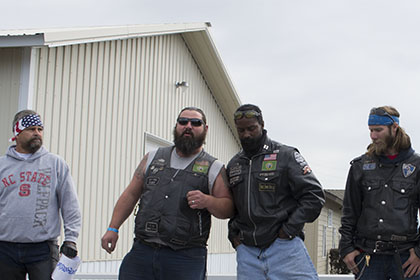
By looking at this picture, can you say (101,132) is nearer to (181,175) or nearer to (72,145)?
(72,145)

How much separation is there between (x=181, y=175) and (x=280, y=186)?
78 cm

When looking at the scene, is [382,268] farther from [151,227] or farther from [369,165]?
[151,227]

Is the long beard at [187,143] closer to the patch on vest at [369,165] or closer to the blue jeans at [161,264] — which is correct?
the blue jeans at [161,264]

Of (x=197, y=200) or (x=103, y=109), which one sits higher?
(x=103, y=109)

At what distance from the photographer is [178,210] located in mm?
4234

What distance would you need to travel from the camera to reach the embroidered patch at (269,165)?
4152 mm

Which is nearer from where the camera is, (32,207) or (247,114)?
(247,114)

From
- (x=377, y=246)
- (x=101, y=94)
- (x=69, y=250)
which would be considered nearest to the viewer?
(x=377, y=246)

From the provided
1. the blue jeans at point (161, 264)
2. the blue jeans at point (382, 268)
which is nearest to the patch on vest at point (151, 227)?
the blue jeans at point (161, 264)

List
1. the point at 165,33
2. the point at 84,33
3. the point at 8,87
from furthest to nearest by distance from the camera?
1. the point at 165,33
2. the point at 84,33
3. the point at 8,87

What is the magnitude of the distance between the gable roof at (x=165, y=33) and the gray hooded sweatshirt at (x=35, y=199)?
2580 mm

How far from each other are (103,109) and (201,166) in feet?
15.6

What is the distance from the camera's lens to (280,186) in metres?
4.12

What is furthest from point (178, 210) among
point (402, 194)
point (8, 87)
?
point (8, 87)
